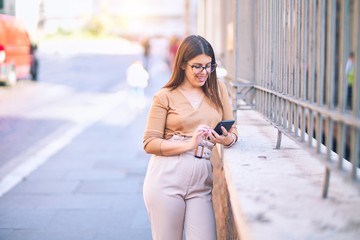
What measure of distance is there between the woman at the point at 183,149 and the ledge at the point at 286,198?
220 millimetres

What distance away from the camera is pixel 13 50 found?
20062 millimetres

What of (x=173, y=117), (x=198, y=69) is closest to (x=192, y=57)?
(x=198, y=69)

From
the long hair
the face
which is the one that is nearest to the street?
the long hair

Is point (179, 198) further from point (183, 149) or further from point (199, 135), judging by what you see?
point (199, 135)

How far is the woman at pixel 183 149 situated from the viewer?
3.30 m

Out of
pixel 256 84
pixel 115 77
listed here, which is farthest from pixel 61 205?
pixel 115 77

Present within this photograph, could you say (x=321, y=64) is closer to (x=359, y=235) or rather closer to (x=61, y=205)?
(x=359, y=235)

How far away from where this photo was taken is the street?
5746 mm

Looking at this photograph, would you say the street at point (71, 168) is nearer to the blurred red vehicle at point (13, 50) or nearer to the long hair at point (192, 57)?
the blurred red vehicle at point (13, 50)

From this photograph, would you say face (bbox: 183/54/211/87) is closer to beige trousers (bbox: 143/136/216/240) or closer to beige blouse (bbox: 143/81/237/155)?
beige blouse (bbox: 143/81/237/155)

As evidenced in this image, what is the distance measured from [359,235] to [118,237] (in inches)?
142

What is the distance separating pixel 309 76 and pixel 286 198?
0.59 meters

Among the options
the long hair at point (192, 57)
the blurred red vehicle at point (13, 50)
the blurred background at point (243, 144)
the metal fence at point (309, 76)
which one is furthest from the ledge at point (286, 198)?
the blurred red vehicle at point (13, 50)

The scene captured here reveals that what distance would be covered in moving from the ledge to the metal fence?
13 centimetres
